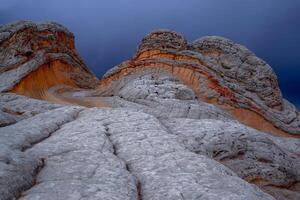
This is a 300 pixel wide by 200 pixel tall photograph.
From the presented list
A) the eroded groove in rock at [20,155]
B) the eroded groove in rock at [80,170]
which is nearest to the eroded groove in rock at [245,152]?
the eroded groove in rock at [80,170]

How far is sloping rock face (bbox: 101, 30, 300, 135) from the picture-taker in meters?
25.9

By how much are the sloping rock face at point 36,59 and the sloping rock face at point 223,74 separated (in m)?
4.18

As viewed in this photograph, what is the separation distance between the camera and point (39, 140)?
11188 millimetres

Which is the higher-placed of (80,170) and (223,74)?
(223,74)

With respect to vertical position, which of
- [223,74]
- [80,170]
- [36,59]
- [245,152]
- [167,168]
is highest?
[223,74]

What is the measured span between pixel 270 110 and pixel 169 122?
14.0 metres

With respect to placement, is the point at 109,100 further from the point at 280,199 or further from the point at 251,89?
the point at 280,199

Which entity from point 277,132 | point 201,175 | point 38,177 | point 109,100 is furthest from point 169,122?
point 277,132

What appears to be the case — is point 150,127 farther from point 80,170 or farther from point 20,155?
point 20,155

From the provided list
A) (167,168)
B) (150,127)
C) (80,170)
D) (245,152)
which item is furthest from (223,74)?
(80,170)

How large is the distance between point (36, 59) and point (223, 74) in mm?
12721

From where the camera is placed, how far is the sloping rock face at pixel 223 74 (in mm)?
25922

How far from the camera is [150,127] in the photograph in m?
13.0

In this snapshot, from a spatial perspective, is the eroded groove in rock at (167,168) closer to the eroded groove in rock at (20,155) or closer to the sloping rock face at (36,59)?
the eroded groove in rock at (20,155)
